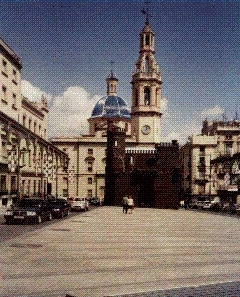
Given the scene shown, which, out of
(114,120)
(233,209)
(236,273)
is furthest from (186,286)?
(114,120)

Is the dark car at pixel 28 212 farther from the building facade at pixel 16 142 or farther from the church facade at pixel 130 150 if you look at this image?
the church facade at pixel 130 150

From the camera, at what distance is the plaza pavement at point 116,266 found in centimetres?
905

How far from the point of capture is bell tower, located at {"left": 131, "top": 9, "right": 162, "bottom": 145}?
84812 mm

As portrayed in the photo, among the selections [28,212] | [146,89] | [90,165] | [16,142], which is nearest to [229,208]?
[16,142]

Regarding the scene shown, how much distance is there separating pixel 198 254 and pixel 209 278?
398cm

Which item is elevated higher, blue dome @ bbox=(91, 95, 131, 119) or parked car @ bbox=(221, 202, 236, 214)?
blue dome @ bbox=(91, 95, 131, 119)

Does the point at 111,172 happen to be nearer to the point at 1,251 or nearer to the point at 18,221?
the point at 18,221

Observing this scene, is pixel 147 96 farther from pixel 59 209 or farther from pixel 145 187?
pixel 59 209

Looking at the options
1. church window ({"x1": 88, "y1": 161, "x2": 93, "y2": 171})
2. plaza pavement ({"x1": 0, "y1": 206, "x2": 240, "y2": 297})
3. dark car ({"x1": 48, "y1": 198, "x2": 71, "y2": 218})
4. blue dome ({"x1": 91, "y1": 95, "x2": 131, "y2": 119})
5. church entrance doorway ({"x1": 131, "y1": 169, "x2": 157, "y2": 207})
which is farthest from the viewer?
blue dome ({"x1": 91, "y1": 95, "x2": 131, "y2": 119})

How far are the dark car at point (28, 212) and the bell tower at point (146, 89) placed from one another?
60.1 meters

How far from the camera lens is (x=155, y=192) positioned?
2307 inches

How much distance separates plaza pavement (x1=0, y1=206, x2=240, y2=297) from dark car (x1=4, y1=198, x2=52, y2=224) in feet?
18.2

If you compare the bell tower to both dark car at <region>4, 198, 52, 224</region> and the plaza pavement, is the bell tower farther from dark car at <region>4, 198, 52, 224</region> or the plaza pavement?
the plaza pavement

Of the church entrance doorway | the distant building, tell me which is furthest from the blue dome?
the church entrance doorway
